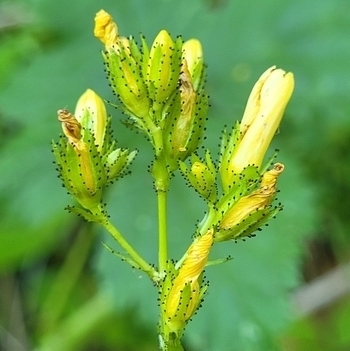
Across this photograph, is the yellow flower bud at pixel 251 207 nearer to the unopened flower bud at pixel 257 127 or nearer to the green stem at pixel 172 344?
the unopened flower bud at pixel 257 127

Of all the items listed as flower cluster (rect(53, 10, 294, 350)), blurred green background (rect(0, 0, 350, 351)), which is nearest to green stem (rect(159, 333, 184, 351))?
flower cluster (rect(53, 10, 294, 350))

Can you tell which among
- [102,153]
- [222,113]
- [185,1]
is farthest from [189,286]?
[185,1]

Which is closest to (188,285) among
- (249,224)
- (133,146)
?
(249,224)

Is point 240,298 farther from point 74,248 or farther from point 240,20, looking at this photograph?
point 240,20

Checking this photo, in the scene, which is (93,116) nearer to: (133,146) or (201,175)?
(201,175)

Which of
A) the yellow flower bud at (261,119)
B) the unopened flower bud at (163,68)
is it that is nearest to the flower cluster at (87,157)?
the unopened flower bud at (163,68)
